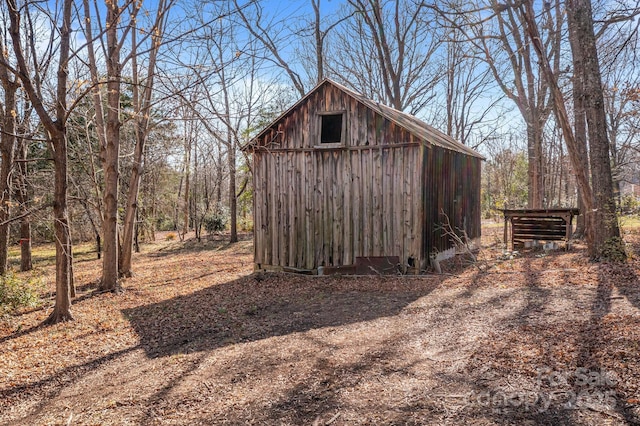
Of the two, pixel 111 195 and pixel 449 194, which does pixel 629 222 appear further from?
pixel 111 195

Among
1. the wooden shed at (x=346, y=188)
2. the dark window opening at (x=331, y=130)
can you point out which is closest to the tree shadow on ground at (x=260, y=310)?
the wooden shed at (x=346, y=188)

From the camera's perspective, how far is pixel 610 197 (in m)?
8.96

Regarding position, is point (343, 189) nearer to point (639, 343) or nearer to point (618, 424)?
point (639, 343)

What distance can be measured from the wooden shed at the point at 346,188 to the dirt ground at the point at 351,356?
1667 mm

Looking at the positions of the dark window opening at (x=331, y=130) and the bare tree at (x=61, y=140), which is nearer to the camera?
the bare tree at (x=61, y=140)

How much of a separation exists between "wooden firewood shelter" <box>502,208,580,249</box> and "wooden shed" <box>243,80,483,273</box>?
297cm

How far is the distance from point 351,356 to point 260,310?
3.52 m

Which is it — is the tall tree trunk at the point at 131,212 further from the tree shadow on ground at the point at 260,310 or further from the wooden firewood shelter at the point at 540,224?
the wooden firewood shelter at the point at 540,224

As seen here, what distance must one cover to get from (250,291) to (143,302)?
97.7 inches

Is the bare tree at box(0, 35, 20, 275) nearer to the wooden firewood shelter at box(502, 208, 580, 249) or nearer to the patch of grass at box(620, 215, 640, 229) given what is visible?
the wooden firewood shelter at box(502, 208, 580, 249)

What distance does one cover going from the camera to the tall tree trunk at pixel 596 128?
29.0ft

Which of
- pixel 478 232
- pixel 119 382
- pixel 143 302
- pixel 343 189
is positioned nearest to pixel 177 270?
pixel 143 302

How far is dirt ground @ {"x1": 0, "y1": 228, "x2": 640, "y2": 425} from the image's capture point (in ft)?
11.8

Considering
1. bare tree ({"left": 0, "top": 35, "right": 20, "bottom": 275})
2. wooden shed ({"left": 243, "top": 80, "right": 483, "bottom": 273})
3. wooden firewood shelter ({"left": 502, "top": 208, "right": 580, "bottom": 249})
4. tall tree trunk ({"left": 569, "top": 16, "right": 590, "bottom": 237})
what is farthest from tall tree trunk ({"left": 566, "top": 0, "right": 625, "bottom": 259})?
bare tree ({"left": 0, "top": 35, "right": 20, "bottom": 275})
